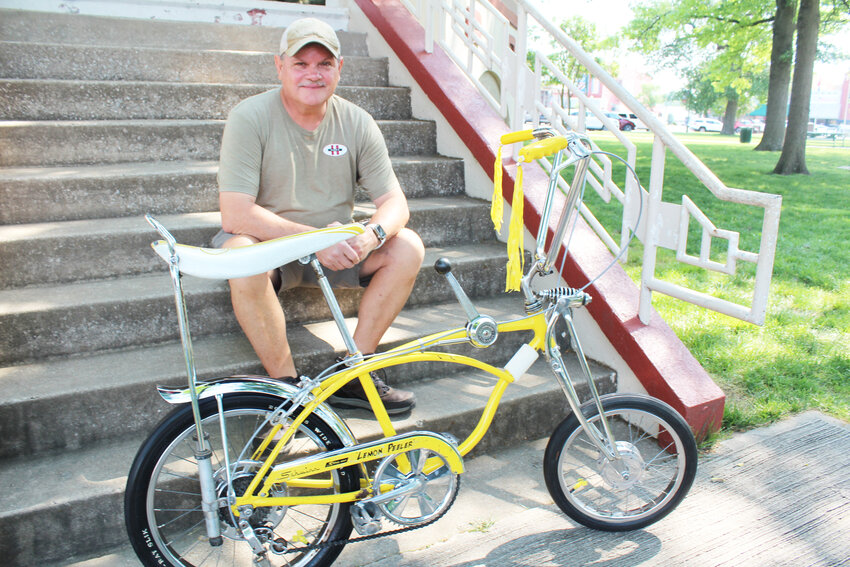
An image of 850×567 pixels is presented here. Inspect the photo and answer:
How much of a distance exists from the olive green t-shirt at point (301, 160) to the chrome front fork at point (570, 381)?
103cm

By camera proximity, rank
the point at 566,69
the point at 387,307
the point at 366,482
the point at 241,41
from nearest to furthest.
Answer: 1. the point at 366,482
2. the point at 387,307
3. the point at 241,41
4. the point at 566,69

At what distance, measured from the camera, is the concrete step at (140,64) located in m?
3.63

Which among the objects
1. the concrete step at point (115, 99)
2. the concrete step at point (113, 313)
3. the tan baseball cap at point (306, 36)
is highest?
the tan baseball cap at point (306, 36)

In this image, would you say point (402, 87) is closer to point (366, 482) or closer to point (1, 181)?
point (1, 181)

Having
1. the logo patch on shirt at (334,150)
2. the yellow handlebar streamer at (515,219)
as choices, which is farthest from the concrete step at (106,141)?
the yellow handlebar streamer at (515,219)

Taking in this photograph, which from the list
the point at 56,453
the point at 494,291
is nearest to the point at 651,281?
the point at 494,291

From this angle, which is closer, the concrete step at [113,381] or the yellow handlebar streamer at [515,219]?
the yellow handlebar streamer at [515,219]

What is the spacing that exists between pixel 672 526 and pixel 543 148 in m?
1.49

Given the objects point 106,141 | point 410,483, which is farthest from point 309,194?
point 106,141

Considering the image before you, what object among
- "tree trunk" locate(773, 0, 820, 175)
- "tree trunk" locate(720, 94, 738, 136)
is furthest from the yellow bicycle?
"tree trunk" locate(720, 94, 738, 136)

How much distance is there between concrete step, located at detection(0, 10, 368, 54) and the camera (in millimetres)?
3920

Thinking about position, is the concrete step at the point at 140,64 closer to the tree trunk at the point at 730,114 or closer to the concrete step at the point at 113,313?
the concrete step at the point at 113,313

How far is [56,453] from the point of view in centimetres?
230

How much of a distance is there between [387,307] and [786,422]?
202cm
